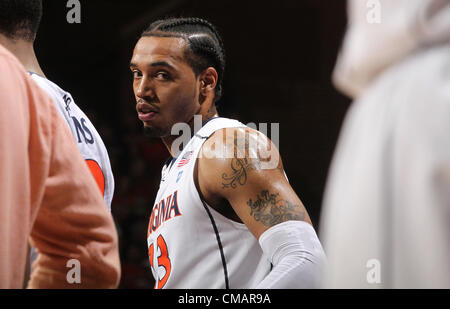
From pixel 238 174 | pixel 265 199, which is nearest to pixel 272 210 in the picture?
pixel 265 199

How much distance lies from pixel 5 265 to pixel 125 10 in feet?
15.0

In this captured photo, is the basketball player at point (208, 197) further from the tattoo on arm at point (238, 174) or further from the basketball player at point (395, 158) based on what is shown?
the basketball player at point (395, 158)

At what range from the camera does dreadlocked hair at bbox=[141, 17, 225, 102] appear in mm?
2066

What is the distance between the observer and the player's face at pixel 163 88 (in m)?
1.98

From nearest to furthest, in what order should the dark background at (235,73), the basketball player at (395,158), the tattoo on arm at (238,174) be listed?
the basketball player at (395,158), the tattoo on arm at (238,174), the dark background at (235,73)

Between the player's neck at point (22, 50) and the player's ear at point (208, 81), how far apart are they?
652mm

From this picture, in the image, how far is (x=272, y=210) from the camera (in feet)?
5.13

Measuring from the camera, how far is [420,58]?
518mm

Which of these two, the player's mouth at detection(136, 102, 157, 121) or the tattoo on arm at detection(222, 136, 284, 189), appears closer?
the tattoo on arm at detection(222, 136, 284, 189)

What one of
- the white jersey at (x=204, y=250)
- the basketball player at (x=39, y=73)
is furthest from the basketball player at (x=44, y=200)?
the white jersey at (x=204, y=250)

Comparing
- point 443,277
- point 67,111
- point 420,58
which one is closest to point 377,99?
point 420,58

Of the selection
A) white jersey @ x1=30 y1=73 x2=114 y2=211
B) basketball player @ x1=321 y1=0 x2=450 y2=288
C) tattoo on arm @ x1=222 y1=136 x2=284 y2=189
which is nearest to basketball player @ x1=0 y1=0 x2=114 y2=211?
white jersey @ x1=30 y1=73 x2=114 y2=211

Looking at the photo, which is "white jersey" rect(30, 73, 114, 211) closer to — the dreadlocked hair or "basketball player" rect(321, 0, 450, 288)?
the dreadlocked hair

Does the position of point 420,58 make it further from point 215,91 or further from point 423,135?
point 215,91
